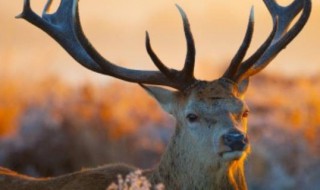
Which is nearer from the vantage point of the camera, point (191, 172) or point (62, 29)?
point (191, 172)

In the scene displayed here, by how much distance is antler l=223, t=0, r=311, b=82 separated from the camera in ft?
32.9

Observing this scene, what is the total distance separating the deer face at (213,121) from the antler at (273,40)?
Answer: 0.16 metres

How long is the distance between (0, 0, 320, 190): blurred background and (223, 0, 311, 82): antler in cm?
94

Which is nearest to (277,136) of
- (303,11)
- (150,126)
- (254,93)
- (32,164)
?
(150,126)

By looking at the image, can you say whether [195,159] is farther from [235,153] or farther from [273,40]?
[273,40]

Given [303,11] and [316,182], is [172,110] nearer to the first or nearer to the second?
[303,11]

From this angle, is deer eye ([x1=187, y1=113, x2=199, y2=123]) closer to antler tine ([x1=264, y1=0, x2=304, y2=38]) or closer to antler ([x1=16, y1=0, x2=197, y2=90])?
antler ([x1=16, y1=0, x2=197, y2=90])

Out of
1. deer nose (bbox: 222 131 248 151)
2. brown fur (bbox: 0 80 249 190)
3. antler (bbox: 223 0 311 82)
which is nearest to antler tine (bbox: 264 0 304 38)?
antler (bbox: 223 0 311 82)

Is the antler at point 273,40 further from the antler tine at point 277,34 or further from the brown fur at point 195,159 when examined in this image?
the brown fur at point 195,159

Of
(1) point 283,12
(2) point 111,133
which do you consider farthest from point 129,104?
(1) point 283,12

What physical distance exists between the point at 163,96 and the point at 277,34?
4.29ft

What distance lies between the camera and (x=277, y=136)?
17000 mm

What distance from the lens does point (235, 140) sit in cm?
933

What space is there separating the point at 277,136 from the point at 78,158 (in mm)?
2887
